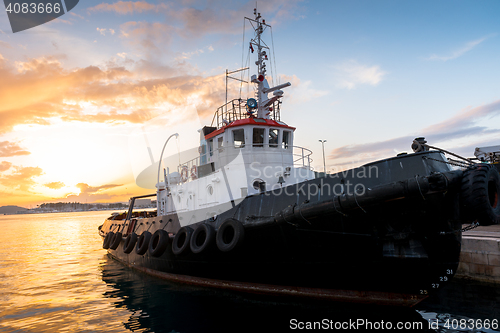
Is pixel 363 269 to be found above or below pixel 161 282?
above

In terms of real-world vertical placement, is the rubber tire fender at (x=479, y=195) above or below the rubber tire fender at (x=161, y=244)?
above

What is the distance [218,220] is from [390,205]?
4.61 metres

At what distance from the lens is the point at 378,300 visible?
239 inches

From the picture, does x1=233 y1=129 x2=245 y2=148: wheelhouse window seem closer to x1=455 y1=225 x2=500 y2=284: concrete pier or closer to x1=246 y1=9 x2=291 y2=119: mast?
x1=246 y1=9 x2=291 y2=119: mast

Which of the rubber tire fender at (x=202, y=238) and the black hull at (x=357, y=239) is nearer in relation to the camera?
the black hull at (x=357, y=239)

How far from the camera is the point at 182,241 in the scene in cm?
884

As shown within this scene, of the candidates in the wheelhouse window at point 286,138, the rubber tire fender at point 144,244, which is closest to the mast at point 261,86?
the wheelhouse window at point 286,138

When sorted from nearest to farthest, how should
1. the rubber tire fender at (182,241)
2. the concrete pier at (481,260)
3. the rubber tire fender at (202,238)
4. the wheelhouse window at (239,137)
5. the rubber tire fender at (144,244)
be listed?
the rubber tire fender at (202,238) < the rubber tire fender at (182,241) < the concrete pier at (481,260) < the wheelhouse window at (239,137) < the rubber tire fender at (144,244)

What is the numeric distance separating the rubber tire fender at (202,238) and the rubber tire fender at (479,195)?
5.71 metres

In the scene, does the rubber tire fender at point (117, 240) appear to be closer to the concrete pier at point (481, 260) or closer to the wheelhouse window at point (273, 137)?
the wheelhouse window at point (273, 137)

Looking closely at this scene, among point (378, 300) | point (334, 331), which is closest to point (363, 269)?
point (378, 300)

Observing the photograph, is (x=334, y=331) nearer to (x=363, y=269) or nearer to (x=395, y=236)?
(x=363, y=269)

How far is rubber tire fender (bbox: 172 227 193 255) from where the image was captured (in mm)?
8280

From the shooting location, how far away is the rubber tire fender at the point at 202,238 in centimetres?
766
